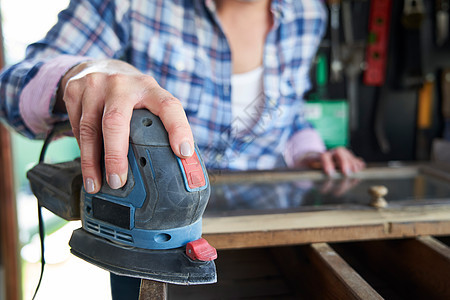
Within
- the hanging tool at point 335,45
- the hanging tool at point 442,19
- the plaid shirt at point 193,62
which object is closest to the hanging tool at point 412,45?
the hanging tool at point 442,19

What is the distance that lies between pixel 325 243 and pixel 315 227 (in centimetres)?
4

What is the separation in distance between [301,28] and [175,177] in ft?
3.62

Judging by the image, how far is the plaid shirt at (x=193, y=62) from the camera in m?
0.81

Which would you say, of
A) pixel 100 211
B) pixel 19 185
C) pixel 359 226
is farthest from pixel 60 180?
pixel 19 185

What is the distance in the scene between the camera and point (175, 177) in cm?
50

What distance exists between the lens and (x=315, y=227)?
69cm

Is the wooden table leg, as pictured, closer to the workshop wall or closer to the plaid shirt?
the plaid shirt

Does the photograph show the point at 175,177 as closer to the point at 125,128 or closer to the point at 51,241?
the point at 125,128

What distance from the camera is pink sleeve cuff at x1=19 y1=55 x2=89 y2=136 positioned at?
68 centimetres

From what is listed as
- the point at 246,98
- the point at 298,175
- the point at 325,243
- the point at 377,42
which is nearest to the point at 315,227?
the point at 325,243

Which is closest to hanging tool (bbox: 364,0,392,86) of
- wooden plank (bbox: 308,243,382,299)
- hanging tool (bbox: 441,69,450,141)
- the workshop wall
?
the workshop wall

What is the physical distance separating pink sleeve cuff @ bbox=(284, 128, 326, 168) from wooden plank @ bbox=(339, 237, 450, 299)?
1.74ft

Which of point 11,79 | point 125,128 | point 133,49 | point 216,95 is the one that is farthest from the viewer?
point 216,95

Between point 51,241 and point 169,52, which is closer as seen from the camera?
point 169,52
